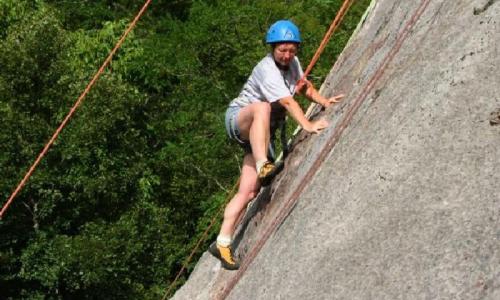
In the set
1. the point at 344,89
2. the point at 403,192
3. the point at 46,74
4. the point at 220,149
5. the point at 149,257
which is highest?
the point at 403,192

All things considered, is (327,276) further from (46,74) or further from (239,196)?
(46,74)

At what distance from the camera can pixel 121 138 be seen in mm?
27766

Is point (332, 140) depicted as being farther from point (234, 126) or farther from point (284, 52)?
point (234, 126)

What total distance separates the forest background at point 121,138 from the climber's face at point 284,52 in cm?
1847

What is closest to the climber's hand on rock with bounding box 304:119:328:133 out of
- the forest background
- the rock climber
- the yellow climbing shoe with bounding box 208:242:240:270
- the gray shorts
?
the rock climber

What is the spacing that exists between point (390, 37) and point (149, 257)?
73.6 ft

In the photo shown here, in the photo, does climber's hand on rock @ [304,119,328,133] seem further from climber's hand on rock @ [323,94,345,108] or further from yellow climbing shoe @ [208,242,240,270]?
yellow climbing shoe @ [208,242,240,270]

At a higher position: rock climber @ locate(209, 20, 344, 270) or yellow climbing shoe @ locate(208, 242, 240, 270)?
rock climber @ locate(209, 20, 344, 270)

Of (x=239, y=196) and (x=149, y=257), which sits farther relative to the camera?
(x=149, y=257)

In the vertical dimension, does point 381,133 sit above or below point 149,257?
above

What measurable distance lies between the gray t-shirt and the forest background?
18.3 metres

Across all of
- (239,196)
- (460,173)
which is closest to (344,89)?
(239,196)

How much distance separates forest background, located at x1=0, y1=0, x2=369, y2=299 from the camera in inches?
979

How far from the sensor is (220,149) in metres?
28.3
